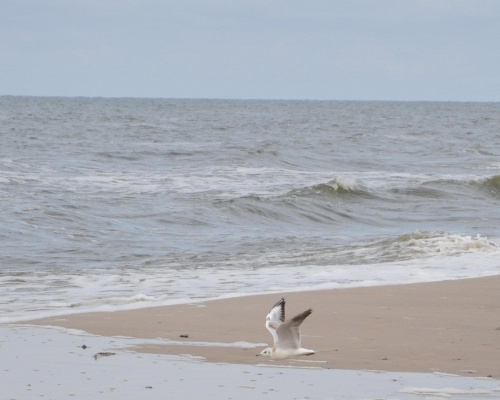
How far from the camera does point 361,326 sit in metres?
7.93

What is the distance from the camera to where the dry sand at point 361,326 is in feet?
22.2

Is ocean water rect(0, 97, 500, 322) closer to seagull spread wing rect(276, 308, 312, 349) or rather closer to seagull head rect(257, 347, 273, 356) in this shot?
seagull head rect(257, 347, 273, 356)

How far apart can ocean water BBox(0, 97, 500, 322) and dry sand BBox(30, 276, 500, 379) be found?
25.2 inches

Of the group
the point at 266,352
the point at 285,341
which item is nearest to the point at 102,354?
the point at 266,352

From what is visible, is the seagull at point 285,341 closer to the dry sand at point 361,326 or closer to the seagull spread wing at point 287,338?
the seagull spread wing at point 287,338

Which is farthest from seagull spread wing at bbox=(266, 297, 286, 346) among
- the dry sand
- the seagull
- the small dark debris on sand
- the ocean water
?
the ocean water

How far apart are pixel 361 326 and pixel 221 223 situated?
8.89 m

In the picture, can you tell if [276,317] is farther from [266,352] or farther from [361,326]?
[361,326]

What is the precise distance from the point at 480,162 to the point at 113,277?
938 inches

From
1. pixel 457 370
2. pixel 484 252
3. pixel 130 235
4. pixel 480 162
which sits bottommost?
pixel 457 370

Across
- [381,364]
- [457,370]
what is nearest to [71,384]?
[381,364]

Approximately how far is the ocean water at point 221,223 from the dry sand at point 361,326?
0.64m

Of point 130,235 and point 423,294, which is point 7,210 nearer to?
point 130,235

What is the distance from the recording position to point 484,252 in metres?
13.0
